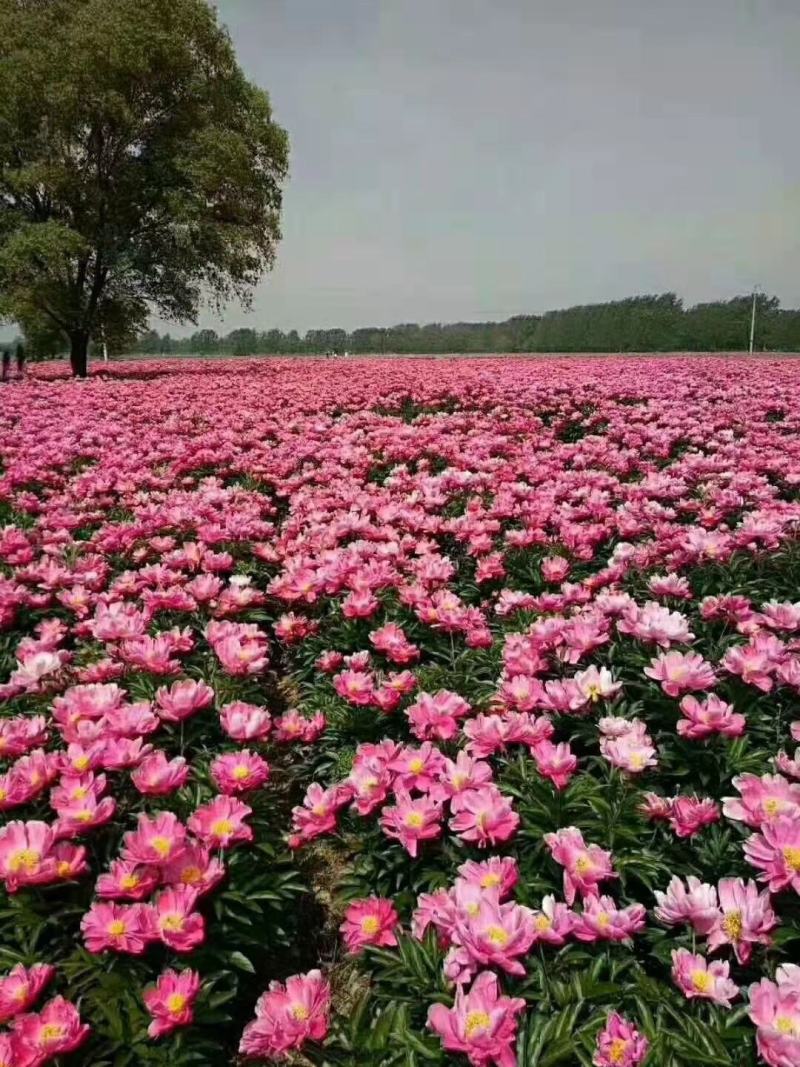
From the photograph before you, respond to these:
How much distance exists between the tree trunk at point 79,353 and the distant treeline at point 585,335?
147 feet

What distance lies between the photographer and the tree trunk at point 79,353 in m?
20.6

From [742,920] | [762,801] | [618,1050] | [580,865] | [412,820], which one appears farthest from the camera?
[412,820]

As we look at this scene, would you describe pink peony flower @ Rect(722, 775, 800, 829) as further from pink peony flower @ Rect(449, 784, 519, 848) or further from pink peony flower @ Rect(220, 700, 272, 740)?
pink peony flower @ Rect(220, 700, 272, 740)

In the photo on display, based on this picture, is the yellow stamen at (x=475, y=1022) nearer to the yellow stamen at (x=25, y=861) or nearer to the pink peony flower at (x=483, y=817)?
the pink peony flower at (x=483, y=817)

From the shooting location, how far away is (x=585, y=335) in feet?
262

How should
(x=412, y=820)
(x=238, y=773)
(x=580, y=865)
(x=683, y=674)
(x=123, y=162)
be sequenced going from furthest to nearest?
(x=123, y=162) < (x=683, y=674) < (x=238, y=773) < (x=412, y=820) < (x=580, y=865)

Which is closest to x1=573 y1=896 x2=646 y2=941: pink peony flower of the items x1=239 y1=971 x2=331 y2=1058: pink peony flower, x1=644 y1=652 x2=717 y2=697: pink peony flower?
x1=239 y1=971 x2=331 y2=1058: pink peony flower

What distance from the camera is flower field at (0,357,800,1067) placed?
1495 millimetres

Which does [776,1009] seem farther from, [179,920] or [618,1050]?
[179,920]

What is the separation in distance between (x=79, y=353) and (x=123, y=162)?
5.68 metres

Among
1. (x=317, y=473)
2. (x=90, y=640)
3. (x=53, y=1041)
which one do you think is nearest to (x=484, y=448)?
(x=317, y=473)

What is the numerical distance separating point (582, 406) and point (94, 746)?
9.03 m

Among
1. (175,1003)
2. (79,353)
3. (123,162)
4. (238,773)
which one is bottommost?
(175,1003)

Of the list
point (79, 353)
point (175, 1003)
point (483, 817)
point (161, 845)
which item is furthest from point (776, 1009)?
point (79, 353)
